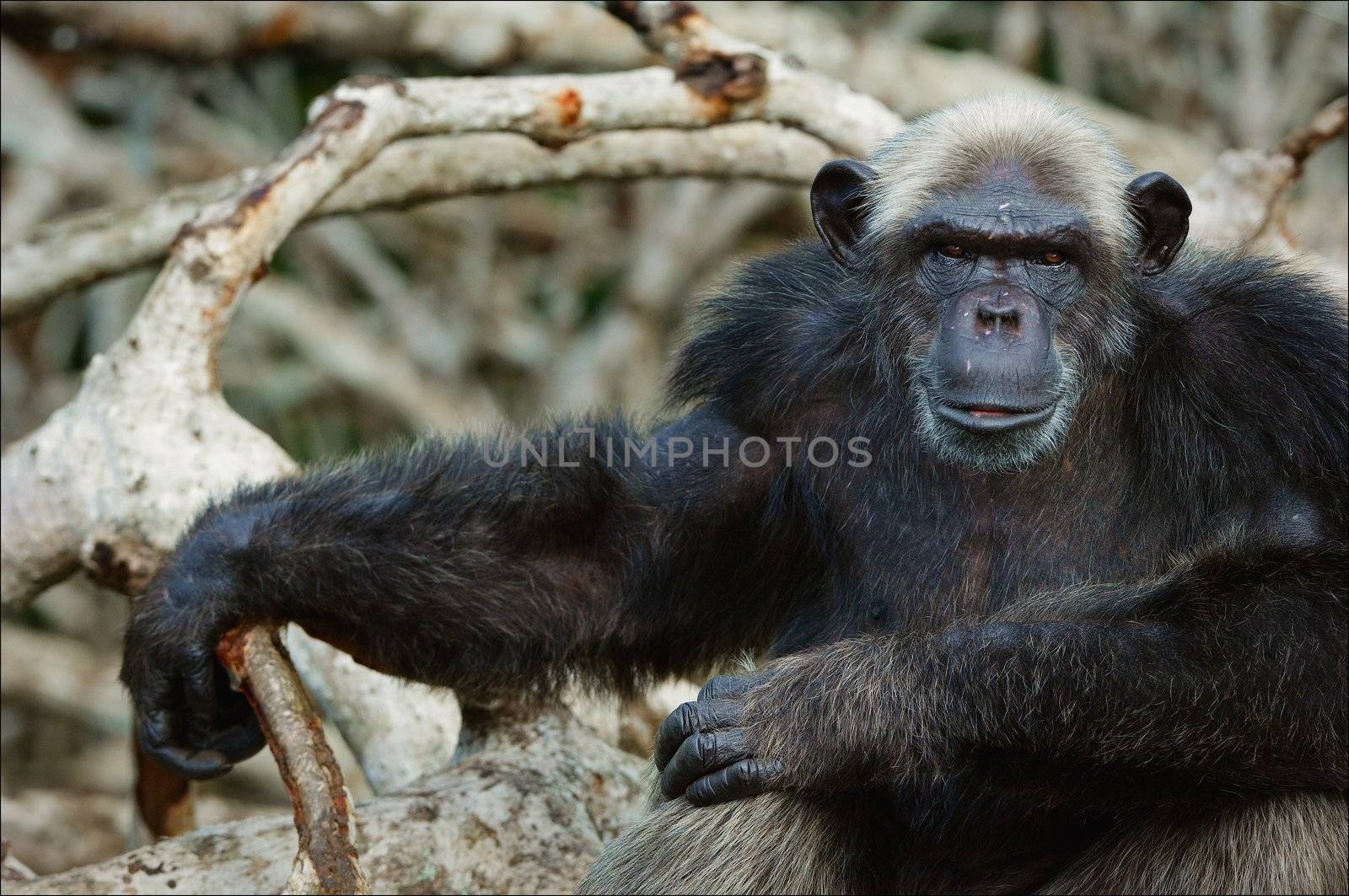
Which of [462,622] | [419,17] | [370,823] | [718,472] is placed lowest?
[370,823]

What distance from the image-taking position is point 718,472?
5051 mm

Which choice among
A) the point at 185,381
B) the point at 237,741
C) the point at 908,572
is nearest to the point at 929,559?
the point at 908,572

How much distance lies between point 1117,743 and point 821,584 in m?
1.19

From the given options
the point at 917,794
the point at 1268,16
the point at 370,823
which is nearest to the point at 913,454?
the point at 917,794

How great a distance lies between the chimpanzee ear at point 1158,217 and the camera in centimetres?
462

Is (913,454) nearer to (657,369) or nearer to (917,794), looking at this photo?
(917,794)

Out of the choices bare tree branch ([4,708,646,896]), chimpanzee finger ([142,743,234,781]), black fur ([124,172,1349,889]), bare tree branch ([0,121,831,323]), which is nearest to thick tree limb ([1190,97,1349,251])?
bare tree branch ([0,121,831,323])

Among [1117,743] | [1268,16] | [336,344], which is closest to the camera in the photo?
[1117,743]

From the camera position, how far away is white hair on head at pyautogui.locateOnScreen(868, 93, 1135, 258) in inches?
181

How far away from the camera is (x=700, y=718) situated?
13.9ft

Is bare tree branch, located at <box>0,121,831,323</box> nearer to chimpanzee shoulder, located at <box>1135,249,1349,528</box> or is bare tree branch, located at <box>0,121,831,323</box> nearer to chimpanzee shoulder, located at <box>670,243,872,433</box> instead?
chimpanzee shoulder, located at <box>670,243,872,433</box>

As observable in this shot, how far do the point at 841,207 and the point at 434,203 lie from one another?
6.34m

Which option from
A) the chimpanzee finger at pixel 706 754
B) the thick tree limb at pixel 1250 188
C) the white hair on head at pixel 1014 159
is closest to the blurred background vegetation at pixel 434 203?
the thick tree limb at pixel 1250 188

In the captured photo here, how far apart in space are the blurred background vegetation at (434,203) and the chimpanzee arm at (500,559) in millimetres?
4147
